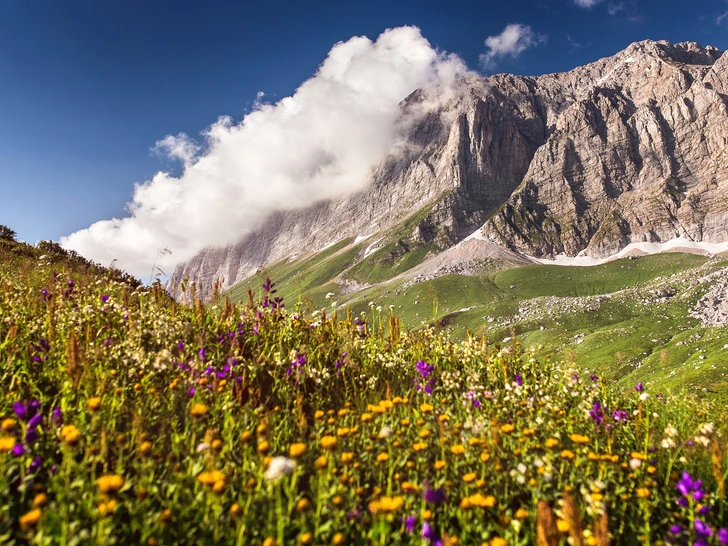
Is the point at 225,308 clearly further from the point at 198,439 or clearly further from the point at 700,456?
the point at 700,456

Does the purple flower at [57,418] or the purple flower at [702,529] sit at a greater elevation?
the purple flower at [57,418]

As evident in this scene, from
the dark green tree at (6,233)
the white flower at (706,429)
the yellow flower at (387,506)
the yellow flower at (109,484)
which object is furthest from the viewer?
the dark green tree at (6,233)

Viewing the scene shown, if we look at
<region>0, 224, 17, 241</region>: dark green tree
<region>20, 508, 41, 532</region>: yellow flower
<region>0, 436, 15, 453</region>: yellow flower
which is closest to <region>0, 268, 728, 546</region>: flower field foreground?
<region>20, 508, 41, 532</region>: yellow flower

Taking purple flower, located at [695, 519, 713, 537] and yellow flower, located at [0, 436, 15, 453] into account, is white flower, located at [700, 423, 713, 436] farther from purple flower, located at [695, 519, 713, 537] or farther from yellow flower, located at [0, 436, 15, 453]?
yellow flower, located at [0, 436, 15, 453]

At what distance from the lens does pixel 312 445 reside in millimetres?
4180

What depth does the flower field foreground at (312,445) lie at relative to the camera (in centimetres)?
291

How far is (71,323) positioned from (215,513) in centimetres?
515

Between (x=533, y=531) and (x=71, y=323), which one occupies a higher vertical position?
(x=71, y=323)

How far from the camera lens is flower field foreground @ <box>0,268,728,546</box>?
115 inches

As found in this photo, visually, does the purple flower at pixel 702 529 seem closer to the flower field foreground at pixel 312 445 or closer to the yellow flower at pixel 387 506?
the flower field foreground at pixel 312 445

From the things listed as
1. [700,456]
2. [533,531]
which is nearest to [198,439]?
[533,531]

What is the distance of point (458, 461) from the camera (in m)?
3.84

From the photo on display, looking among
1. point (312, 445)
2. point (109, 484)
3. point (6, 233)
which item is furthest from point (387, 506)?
point (6, 233)

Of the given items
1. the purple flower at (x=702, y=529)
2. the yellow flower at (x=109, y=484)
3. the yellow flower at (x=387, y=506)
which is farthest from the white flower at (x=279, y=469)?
the purple flower at (x=702, y=529)
